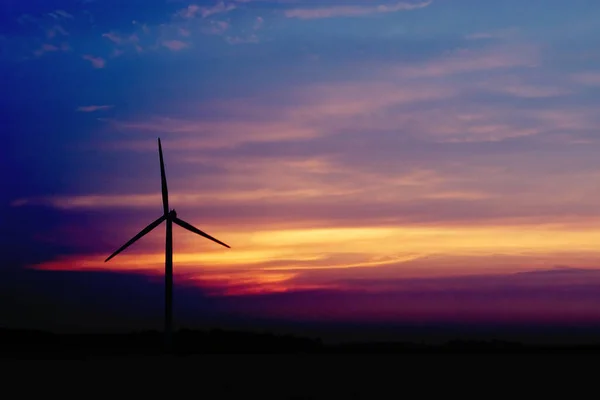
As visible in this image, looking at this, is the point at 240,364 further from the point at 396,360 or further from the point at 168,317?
the point at 396,360

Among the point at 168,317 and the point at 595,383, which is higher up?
the point at 168,317

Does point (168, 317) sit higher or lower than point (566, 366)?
higher

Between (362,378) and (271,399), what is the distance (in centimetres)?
1873

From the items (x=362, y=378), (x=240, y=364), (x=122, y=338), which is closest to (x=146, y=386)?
(x=362, y=378)

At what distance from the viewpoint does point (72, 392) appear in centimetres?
6556

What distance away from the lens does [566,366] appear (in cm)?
9106

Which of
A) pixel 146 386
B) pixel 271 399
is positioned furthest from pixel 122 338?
pixel 271 399

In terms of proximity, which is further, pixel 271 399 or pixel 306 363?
pixel 306 363

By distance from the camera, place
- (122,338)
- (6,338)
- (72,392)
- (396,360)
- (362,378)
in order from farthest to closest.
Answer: (6,338)
(122,338)
(396,360)
(362,378)
(72,392)

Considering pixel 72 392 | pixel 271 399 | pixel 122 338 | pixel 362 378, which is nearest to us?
pixel 271 399

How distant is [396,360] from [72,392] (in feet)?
157

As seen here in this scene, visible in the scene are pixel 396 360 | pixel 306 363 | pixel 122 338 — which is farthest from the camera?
pixel 122 338

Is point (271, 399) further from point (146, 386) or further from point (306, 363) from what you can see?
point (306, 363)

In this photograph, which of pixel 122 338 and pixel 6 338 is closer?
pixel 122 338
